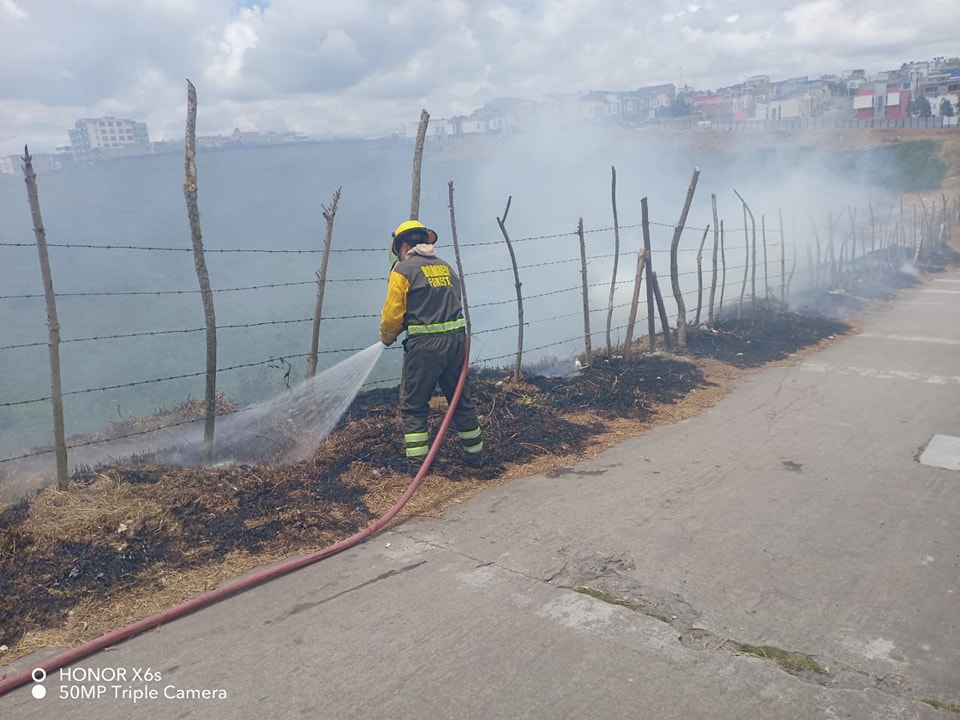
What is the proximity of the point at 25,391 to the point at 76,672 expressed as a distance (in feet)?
31.4

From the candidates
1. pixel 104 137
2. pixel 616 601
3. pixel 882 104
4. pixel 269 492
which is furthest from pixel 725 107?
pixel 616 601

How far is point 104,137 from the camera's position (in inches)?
1074

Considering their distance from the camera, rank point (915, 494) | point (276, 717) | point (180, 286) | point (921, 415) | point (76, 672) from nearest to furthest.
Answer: point (276, 717) → point (76, 672) → point (915, 494) → point (921, 415) → point (180, 286)

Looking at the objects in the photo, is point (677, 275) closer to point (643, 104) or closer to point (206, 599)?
point (206, 599)

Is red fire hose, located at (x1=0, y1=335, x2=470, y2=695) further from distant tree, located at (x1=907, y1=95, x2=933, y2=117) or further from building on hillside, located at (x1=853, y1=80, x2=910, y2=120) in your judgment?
distant tree, located at (x1=907, y1=95, x2=933, y2=117)

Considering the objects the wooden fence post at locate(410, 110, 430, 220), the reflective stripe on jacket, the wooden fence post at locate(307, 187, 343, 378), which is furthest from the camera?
the wooden fence post at locate(410, 110, 430, 220)

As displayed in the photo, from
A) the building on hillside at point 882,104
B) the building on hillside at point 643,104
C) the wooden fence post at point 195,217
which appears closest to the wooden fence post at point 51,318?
the wooden fence post at point 195,217

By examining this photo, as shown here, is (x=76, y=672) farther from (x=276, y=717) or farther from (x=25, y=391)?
(x=25, y=391)

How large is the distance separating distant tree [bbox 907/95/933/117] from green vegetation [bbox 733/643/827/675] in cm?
7040

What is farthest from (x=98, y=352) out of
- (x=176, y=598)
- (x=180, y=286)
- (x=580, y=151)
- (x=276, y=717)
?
(x=580, y=151)

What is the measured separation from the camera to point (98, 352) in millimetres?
13148

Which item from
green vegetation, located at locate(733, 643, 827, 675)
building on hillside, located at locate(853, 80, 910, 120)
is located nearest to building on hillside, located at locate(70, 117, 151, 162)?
green vegetation, located at locate(733, 643, 827, 675)

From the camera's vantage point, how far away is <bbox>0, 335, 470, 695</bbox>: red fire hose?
128 inches

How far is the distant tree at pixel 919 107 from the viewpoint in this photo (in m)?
61.2
